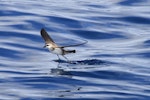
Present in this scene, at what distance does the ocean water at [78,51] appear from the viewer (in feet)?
36.6

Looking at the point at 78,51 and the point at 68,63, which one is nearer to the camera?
the point at 68,63

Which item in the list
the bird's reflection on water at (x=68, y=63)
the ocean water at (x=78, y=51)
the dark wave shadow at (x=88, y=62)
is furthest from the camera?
the dark wave shadow at (x=88, y=62)

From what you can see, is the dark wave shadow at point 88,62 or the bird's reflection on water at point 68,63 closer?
the bird's reflection on water at point 68,63

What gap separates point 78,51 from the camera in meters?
14.4

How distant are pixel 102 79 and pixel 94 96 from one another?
131 centimetres

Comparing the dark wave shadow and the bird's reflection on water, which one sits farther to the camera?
the dark wave shadow

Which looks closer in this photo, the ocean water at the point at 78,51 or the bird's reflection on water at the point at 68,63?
the ocean water at the point at 78,51

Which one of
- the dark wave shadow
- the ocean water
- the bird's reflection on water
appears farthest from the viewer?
the dark wave shadow

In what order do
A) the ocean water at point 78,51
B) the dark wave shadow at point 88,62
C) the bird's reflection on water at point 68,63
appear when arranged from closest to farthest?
1. the ocean water at point 78,51
2. the bird's reflection on water at point 68,63
3. the dark wave shadow at point 88,62

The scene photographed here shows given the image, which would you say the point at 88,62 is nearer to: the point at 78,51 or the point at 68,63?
the point at 68,63

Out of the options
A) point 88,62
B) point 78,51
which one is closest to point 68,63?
point 88,62

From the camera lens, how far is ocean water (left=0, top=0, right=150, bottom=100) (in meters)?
11.1

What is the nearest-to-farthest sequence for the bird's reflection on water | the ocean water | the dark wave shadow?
the ocean water, the bird's reflection on water, the dark wave shadow

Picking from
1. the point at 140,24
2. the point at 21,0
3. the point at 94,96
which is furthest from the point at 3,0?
the point at 94,96
